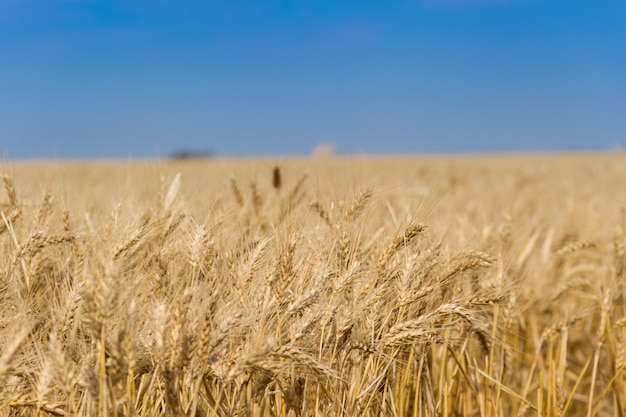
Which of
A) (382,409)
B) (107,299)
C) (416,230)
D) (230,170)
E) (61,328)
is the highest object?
(230,170)

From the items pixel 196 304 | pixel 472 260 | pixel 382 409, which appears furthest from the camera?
pixel 472 260

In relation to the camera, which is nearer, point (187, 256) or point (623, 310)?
point (187, 256)

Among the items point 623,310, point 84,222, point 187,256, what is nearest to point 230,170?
point 84,222

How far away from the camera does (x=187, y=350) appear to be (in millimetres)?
1180

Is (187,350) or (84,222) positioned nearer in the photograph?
(187,350)

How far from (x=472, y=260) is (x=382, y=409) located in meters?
0.54

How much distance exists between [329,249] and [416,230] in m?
0.24

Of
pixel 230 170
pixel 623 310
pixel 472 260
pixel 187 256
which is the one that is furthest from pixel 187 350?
pixel 623 310

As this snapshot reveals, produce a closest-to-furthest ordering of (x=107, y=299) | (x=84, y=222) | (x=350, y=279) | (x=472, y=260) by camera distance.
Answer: (x=107, y=299) < (x=350, y=279) < (x=472, y=260) < (x=84, y=222)

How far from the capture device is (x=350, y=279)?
145cm

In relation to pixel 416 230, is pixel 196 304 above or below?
below

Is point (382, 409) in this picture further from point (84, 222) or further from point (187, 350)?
point (84, 222)

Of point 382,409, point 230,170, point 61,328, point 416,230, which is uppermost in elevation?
point 230,170

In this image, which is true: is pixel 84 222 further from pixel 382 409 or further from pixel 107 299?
pixel 382 409
